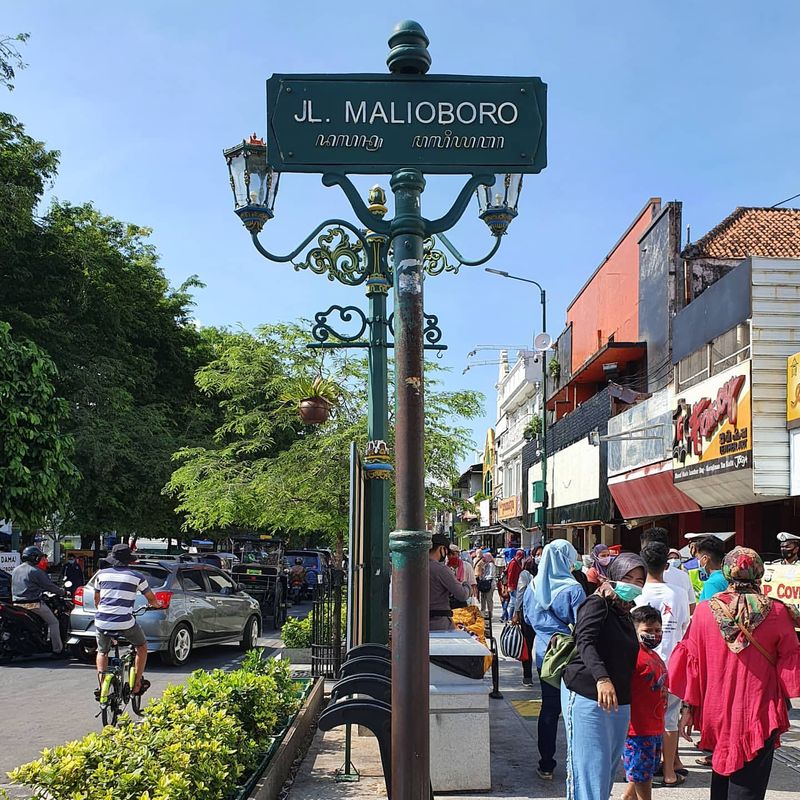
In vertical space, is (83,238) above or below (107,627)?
above

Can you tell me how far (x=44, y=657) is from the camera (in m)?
15.1

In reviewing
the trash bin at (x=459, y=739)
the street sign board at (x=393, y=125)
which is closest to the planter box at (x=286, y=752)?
the trash bin at (x=459, y=739)

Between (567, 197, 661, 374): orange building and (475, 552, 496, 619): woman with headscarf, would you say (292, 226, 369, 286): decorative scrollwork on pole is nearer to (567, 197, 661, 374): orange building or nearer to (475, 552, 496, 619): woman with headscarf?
(475, 552, 496, 619): woman with headscarf

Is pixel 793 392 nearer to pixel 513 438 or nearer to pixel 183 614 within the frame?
pixel 183 614

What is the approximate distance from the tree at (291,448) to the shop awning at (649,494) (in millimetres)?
6718

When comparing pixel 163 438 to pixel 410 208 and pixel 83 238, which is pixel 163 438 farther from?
pixel 410 208

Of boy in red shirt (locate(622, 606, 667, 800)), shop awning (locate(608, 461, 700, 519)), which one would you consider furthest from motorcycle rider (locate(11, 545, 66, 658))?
shop awning (locate(608, 461, 700, 519))

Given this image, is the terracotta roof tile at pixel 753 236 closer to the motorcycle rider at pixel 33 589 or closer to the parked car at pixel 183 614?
the parked car at pixel 183 614

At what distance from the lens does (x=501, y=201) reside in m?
5.83

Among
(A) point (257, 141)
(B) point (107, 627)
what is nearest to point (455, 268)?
(A) point (257, 141)

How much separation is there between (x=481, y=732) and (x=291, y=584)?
22528 millimetres

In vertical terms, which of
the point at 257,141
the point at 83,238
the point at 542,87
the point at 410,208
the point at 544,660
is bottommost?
the point at 544,660

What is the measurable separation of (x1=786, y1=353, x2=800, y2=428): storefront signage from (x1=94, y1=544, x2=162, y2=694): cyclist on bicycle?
39.4 ft

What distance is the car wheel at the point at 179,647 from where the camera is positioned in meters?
13.9
